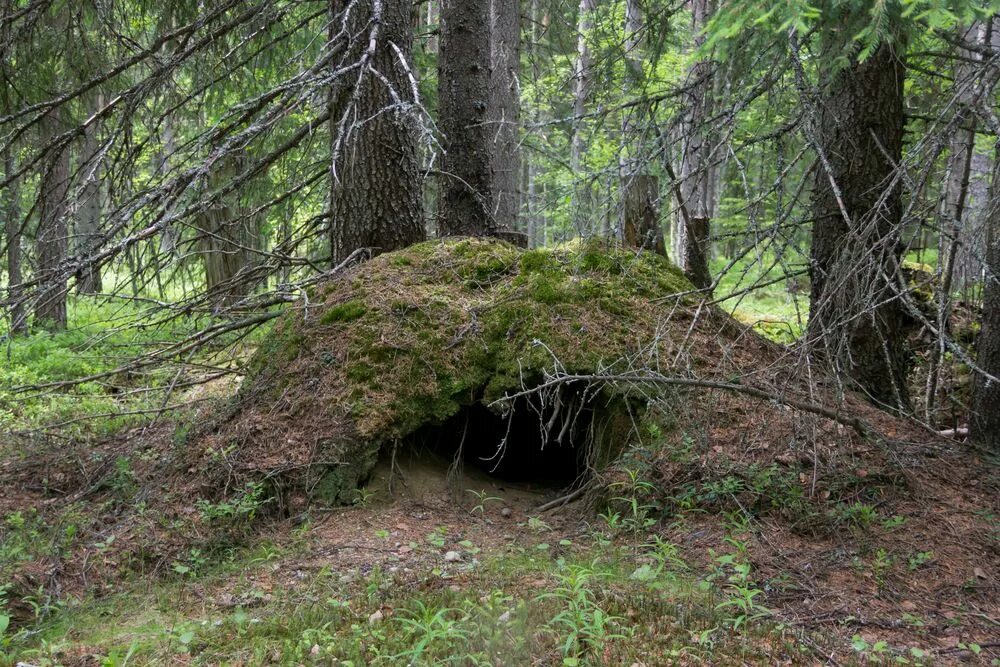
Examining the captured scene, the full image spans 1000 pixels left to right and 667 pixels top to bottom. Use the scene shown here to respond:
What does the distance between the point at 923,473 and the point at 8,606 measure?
18.7 ft

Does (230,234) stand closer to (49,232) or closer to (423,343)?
(49,232)

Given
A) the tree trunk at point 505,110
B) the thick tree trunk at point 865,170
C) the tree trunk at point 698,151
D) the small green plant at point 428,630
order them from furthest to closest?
1. the tree trunk at point 505,110
2. the thick tree trunk at point 865,170
3. the tree trunk at point 698,151
4. the small green plant at point 428,630

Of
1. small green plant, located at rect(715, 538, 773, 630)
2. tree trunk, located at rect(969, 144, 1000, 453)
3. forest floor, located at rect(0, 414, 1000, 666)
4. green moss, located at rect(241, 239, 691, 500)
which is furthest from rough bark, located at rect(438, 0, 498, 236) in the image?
small green plant, located at rect(715, 538, 773, 630)

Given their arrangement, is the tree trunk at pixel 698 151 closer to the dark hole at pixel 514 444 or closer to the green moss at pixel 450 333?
the green moss at pixel 450 333

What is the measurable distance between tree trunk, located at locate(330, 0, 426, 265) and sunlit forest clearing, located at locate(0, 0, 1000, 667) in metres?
0.03

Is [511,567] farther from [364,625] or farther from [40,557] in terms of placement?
[40,557]

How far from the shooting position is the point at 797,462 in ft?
16.1

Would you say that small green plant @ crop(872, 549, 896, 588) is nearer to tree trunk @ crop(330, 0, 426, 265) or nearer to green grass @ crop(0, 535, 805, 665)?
green grass @ crop(0, 535, 805, 665)

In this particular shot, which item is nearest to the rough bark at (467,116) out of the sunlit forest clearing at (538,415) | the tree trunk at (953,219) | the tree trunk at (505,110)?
the tree trunk at (505,110)

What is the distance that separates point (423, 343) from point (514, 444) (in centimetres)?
155

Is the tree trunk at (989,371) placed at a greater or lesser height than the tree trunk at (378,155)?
lesser

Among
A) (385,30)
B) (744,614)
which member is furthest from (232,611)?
(385,30)

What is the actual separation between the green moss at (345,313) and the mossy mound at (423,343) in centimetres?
1

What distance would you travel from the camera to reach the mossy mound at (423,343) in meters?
5.16
